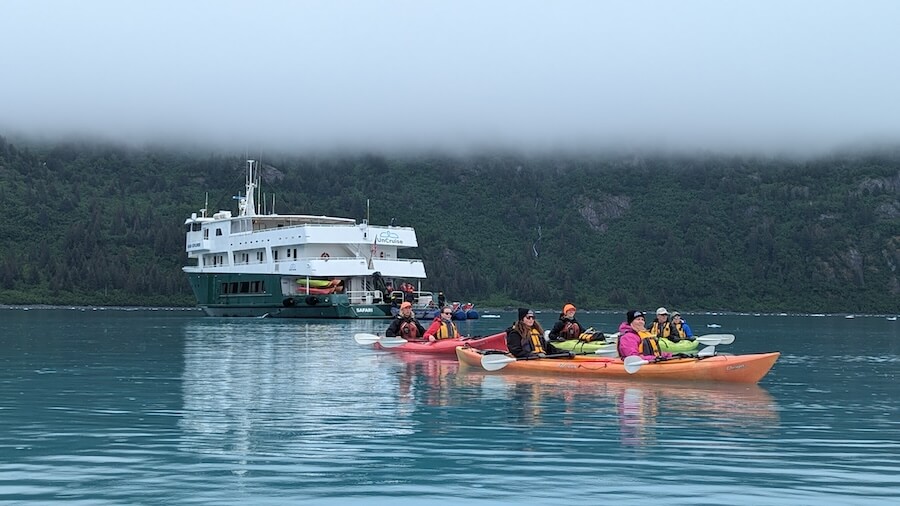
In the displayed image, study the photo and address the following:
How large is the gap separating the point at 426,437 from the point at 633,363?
10181mm

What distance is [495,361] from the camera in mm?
31484

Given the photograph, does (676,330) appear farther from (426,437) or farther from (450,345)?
(426,437)

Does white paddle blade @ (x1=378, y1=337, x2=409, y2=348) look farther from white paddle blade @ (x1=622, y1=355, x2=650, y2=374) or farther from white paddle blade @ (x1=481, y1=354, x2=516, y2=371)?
white paddle blade @ (x1=622, y1=355, x2=650, y2=374)

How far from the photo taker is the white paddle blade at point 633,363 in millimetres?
28469

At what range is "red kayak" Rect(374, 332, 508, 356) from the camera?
130 ft

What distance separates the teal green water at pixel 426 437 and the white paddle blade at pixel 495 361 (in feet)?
1.92

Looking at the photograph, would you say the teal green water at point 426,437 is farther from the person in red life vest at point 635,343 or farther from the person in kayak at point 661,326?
the person in kayak at point 661,326

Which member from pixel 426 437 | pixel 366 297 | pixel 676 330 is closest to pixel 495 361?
pixel 676 330

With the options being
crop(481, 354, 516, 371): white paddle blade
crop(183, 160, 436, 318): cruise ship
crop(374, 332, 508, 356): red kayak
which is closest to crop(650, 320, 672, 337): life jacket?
crop(374, 332, 508, 356): red kayak

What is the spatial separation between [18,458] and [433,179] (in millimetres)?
173400

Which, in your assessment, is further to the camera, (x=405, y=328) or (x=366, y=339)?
(x=366, y=339)

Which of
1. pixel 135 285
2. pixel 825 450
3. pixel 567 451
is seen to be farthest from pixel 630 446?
pixel 135 285

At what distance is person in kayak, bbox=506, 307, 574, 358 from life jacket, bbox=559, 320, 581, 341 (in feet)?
14.5

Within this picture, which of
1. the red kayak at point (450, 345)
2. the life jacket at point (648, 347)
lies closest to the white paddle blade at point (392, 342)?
the red kayak at point (450, 345)
